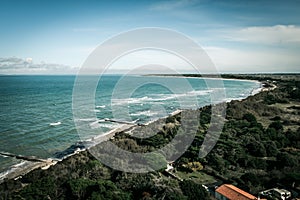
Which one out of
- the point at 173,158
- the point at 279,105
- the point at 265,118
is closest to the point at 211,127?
the point at 173,158

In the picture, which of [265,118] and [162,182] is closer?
[162,182]

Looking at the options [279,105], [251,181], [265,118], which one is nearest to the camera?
[251,181]

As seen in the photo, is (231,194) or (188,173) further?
(188,173)

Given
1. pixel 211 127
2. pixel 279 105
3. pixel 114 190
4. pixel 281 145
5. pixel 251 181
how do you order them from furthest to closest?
pixel 279 105, pixel 211 127, pixel 281 145, pixel 251 181, pixel 114 190

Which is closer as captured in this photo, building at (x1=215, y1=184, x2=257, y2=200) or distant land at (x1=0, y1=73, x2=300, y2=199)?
distant land at (x1=0, y1=73, x2=300, y2=199)

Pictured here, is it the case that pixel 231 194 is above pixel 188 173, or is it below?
above

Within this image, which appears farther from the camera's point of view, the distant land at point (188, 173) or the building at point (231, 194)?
the building at point (231, 194)

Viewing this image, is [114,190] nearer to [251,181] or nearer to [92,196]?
[92,196]

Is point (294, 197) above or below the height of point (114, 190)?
below
